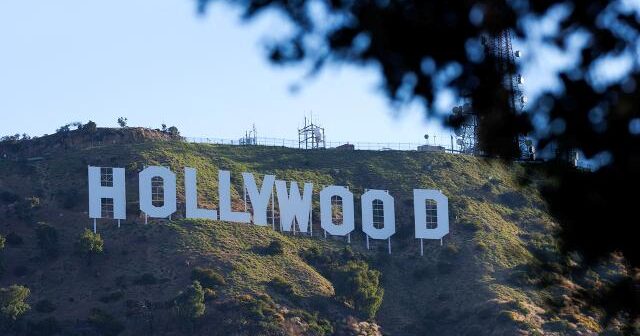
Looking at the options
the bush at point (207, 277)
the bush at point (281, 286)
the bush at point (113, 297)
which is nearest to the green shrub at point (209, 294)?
the bush at point (207, 277)

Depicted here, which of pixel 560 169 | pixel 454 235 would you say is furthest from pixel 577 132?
Result: pixel 454 235

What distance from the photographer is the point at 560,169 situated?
10.3 meters

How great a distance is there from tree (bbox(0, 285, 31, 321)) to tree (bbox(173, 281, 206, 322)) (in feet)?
27.6

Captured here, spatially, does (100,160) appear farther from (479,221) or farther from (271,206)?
(479,221)

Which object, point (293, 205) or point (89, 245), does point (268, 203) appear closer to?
point (293, 205)

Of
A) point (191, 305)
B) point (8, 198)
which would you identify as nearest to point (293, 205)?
point (191, 305)

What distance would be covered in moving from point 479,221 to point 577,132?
8127 centimetres

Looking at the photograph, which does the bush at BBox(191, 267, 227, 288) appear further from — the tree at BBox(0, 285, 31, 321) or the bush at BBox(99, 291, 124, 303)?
the tree at BBox(0, 285, 31, 321)

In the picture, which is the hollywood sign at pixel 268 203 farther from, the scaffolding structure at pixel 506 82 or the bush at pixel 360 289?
the scaffolding structure at pixel 506 82

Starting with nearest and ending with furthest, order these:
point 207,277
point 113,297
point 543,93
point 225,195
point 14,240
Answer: point 543,93 → point 113,297 → point 207,277 → point 225,195 → point 14,240

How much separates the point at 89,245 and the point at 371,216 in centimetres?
1882

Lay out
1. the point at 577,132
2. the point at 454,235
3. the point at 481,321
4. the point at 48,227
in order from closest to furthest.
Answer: the point at 577,132 < the point at 481,321 < the point at 48,227 < the point at 454,235

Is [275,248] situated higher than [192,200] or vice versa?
[192,200]

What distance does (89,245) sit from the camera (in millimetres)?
78812
